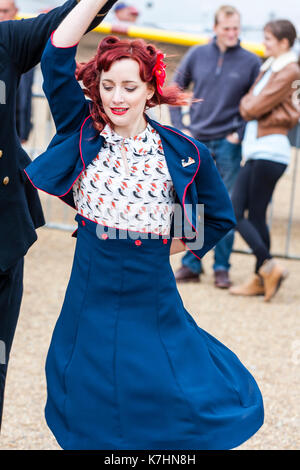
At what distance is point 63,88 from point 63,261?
4.52 m

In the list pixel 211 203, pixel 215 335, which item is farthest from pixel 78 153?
pixel 215 335

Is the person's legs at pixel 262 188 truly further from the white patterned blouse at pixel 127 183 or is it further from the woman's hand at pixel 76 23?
the woman's hand at pixel 76 23

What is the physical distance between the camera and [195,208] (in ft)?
7.53

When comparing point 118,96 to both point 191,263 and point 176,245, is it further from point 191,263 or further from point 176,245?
point 191,263

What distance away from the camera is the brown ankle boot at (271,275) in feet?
18.2

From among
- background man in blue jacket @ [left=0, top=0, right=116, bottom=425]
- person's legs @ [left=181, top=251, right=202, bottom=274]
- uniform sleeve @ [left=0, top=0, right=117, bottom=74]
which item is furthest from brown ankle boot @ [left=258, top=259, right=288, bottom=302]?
uniform sleeve @ [left=0, top=0, right=117, bottom=74]

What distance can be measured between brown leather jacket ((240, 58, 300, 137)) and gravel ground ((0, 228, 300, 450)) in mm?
1388

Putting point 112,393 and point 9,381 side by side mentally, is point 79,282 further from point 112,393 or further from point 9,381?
point 9,381

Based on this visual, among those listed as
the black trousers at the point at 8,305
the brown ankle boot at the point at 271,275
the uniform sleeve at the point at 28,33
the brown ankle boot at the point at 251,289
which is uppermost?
the uniform sleeve at the point at 28,33

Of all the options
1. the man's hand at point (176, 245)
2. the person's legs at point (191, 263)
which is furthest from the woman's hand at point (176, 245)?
the person's legs at point (191, 263)

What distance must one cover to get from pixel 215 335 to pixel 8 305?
2.50 meters

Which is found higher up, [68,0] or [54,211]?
[68,0]

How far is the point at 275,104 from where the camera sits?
5.31 meters
